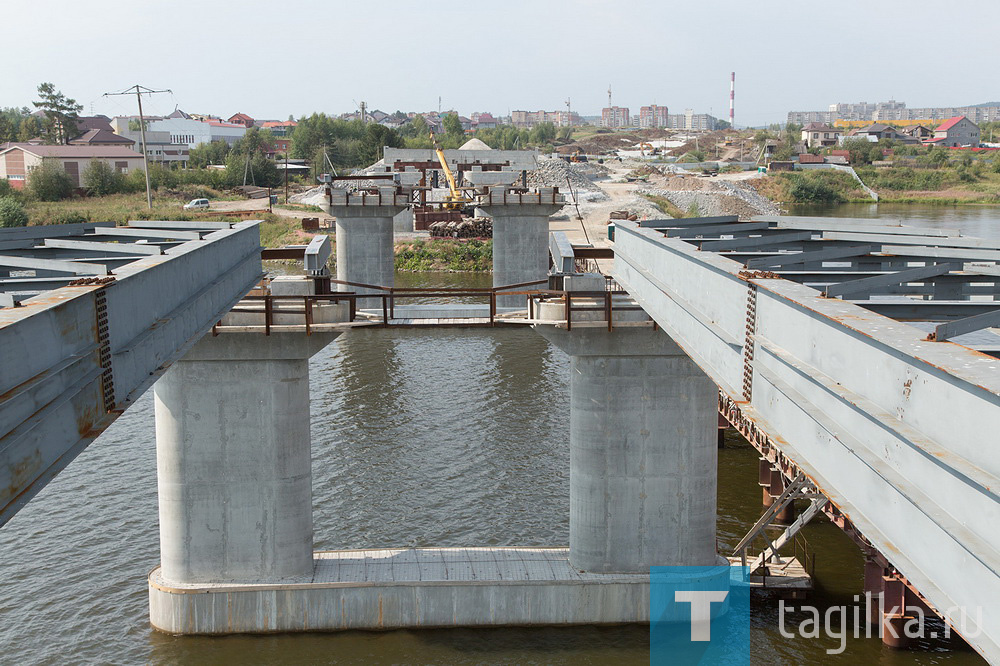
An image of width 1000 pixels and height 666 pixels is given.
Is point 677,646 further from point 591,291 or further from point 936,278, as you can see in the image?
point 936,278

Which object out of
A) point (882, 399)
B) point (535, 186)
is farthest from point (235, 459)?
point (535, 186)

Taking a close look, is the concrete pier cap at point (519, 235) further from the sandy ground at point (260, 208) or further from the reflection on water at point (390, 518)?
the sandy ground at point (260, 208)

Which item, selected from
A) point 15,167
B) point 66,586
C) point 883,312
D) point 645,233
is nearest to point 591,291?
point 645,233

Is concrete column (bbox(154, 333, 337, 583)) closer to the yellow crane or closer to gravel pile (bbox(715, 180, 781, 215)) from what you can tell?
the yellow crane

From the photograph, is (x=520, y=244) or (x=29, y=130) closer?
(x=520, y=244)

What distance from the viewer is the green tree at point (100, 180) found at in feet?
311

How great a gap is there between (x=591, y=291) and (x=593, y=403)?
2.21 meters

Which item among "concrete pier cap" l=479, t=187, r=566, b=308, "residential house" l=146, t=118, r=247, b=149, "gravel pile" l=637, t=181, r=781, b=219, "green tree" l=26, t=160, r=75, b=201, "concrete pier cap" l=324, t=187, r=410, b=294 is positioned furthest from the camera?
"residential house" l=146, t=118, r=247, b=149

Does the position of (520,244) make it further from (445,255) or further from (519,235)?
(445,255)

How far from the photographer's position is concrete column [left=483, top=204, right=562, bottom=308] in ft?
163

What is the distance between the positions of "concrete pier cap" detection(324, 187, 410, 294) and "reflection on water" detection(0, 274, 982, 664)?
40.3 ft

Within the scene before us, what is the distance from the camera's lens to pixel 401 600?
60.8 feet

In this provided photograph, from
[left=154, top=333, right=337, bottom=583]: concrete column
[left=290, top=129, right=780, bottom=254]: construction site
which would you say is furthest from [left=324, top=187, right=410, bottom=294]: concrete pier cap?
[left=154, top=333, right=337, bottom=583]: concrete column

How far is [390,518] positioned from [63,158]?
92.9 metres
